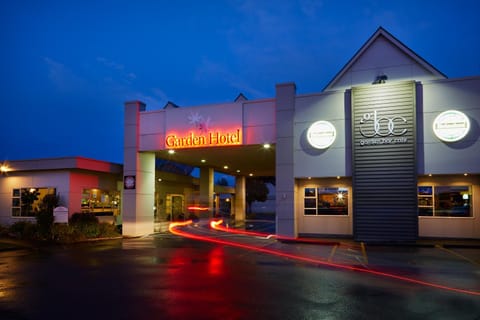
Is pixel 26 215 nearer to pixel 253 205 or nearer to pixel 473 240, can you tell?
pixel 473 240

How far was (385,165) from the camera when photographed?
17.8m

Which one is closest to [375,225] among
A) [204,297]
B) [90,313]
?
[204,297]

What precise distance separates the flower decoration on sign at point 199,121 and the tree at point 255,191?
144 feet

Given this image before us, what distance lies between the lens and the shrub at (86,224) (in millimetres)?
20484

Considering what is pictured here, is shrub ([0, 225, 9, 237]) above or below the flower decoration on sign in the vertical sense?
below

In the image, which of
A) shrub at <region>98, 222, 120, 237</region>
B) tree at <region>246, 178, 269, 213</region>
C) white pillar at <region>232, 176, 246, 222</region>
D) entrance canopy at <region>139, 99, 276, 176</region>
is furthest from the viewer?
tree at <region>246, 178, 269, 213</region>

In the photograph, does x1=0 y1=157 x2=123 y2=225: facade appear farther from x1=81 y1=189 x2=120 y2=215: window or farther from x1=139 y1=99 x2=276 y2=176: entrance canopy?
x1=139 y1=99 x2=276 y2=176: entrance canopy

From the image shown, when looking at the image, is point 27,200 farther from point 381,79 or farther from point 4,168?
point 381,79

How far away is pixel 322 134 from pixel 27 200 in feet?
59.5

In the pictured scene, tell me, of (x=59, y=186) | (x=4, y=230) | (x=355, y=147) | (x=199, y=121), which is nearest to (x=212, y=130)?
(x=199, y=121)

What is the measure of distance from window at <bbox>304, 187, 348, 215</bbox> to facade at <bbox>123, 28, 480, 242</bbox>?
0.17 feet

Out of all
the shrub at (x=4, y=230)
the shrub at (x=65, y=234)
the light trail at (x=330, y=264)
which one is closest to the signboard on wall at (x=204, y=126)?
the light trail at (x=330, y=264)

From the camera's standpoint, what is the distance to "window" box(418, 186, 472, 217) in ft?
60.5

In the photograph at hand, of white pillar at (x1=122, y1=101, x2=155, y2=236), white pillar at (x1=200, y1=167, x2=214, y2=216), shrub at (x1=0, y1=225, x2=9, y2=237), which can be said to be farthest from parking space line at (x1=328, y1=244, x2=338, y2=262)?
shrub at (x1=0, y1=225, x2=9, y2=237)
